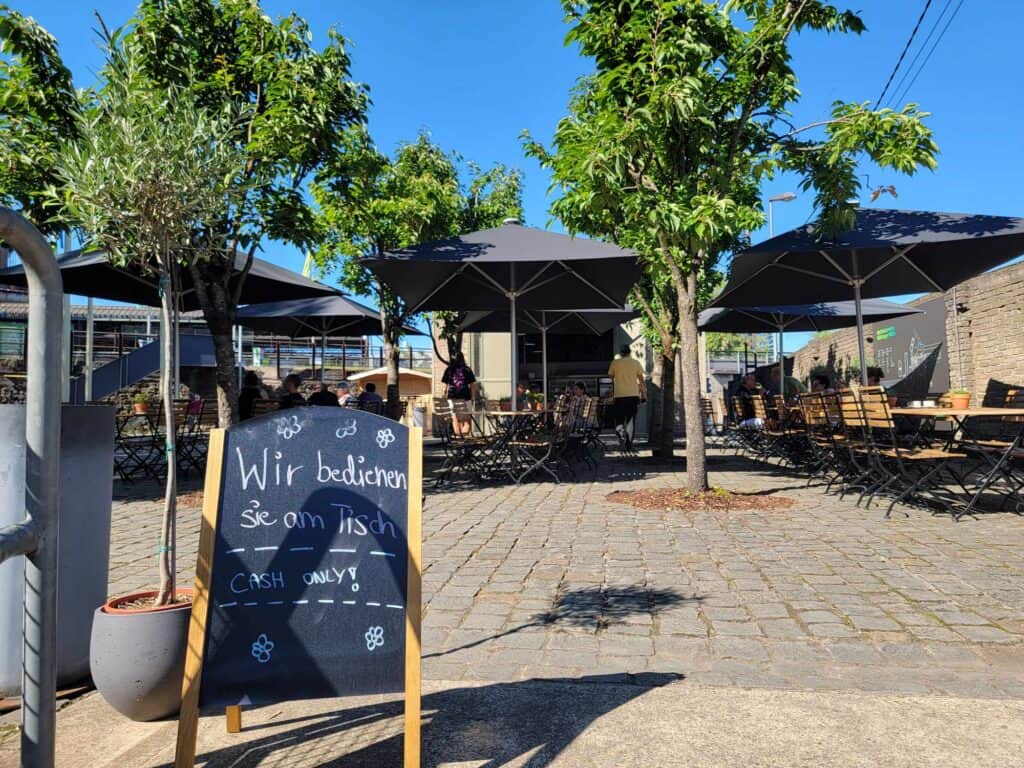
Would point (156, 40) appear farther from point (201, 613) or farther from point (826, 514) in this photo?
point (826, 514)

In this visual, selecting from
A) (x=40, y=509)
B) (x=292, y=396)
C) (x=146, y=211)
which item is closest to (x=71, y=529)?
(x=146, y=211)

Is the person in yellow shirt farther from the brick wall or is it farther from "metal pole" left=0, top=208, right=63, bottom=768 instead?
"metal pole" left=0, top=208, right=63, bottom=768

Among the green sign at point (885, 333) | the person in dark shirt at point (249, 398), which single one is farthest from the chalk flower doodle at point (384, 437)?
the green sign at point (885, 333)

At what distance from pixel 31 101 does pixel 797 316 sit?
37.1 feet

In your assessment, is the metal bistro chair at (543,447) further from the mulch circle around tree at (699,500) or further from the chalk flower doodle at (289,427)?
the chalk flower doodle at (289,427)

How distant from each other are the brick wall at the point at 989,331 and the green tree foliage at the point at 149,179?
35.2ft

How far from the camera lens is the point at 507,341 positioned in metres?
22.2

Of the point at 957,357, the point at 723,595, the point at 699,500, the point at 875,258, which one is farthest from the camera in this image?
the point at 957,357

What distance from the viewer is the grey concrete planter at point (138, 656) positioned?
233cm

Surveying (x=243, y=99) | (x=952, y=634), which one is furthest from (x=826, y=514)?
(x=243, y=99)

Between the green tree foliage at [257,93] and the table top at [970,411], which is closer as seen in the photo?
the table top at [970,411]

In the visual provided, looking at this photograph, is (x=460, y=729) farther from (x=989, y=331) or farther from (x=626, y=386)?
(x=989, y=331)

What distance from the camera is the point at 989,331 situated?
10445 mm

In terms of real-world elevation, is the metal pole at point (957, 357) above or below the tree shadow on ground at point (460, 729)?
above
